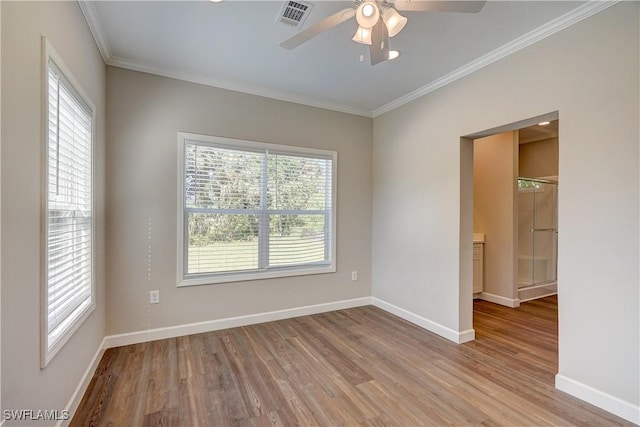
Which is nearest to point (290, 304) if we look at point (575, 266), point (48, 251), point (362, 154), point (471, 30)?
point (362, 154)

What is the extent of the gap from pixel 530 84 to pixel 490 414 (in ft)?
7.92

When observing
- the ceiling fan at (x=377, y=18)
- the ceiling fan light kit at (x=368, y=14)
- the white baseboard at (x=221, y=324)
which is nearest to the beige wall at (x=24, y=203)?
the white baseboard at (x=221, y=324)

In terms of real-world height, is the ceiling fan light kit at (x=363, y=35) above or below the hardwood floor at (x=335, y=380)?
above

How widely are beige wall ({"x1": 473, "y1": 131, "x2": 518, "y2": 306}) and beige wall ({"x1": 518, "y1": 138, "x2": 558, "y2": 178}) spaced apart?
5.68 feet

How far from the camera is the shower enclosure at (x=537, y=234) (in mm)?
4480

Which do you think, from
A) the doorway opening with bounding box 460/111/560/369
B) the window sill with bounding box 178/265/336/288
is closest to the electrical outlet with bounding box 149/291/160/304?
the window sill with bounding box 178/265/336/288

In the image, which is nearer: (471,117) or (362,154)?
(471,117)

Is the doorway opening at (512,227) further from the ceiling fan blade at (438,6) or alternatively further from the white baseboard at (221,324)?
the ceiling fan blade at (438,6)

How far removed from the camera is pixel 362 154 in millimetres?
4062

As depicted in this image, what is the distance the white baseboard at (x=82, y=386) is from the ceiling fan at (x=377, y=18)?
255 cm

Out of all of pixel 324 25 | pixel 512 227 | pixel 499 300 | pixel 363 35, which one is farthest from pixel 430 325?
pixel 324 25

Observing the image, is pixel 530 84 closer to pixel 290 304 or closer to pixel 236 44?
pixel 236 44

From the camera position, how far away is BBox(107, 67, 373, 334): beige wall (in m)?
2.74

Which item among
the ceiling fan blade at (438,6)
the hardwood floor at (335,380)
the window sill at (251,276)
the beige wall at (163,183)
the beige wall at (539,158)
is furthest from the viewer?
the beige wall at (539,158)
